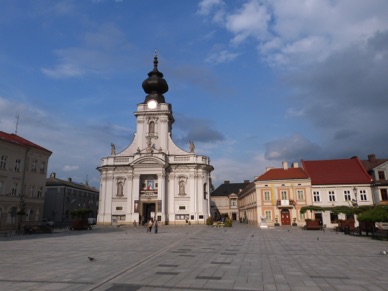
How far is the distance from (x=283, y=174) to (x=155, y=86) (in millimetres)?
30771

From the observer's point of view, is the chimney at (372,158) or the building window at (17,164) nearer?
the building window at (17,164)

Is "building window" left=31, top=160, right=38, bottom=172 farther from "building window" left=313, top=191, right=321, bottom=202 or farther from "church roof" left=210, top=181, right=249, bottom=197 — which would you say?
"church roof" left=210, top=181, right=249, bottom=197

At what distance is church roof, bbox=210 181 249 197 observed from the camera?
94500 mm

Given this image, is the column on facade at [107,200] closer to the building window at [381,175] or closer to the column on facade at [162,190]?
the column on facade at [162,190]

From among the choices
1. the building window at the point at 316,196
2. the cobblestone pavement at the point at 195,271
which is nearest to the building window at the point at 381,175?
the building window at the point at 316,196

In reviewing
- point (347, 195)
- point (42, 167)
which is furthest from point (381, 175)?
point (42, 167)

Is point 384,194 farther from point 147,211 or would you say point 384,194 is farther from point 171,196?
point 147,211

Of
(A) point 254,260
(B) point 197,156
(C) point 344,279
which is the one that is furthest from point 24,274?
(B) point 197,156

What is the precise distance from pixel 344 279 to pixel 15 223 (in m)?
42.1

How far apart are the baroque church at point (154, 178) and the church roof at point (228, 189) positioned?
35.0 m

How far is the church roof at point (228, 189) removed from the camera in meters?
94.5

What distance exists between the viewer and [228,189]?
316ft

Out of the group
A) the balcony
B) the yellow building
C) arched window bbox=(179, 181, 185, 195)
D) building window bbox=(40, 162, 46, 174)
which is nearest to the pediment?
arched window bbox=(179, 181, 185, 195)

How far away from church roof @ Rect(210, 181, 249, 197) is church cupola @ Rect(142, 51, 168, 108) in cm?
4183
